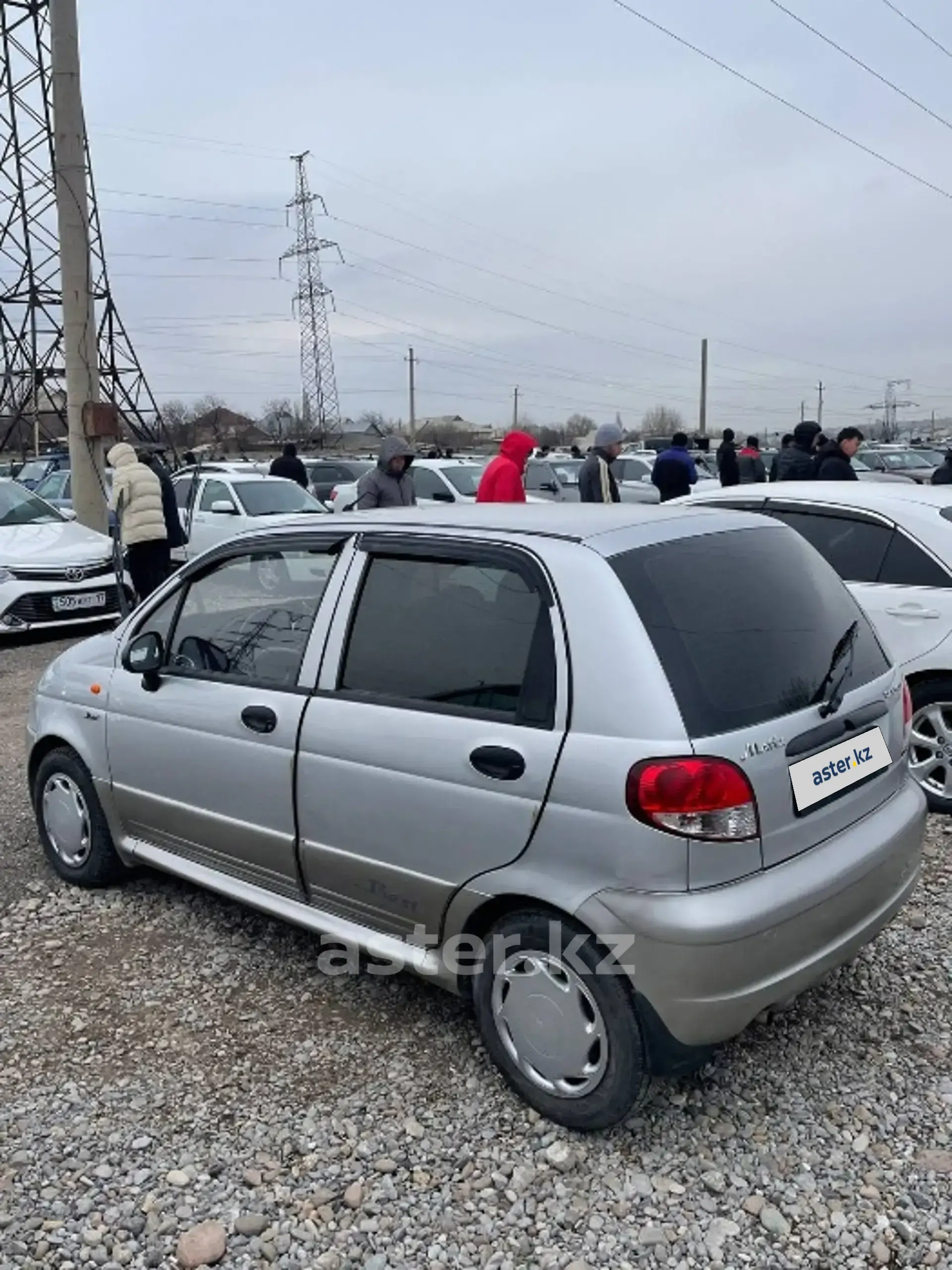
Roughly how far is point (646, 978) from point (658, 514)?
1352 mm

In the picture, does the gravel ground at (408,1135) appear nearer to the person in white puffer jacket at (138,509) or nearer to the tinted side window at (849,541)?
the tinted side window at (849,541)

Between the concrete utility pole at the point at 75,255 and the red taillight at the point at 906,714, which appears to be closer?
the red taillight at the point at 906,714

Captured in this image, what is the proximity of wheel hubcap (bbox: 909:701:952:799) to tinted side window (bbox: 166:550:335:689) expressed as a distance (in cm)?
306

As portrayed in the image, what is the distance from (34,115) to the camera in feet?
82.6

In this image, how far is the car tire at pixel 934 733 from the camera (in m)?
4.95

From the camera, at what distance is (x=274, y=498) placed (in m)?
12.9

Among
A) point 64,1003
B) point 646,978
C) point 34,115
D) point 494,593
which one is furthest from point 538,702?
point 34,115

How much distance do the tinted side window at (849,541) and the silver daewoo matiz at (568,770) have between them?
79.4 inches

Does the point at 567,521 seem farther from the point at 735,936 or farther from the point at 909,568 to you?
the point at 909,568

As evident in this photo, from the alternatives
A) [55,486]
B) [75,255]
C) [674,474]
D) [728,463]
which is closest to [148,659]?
[674,474]

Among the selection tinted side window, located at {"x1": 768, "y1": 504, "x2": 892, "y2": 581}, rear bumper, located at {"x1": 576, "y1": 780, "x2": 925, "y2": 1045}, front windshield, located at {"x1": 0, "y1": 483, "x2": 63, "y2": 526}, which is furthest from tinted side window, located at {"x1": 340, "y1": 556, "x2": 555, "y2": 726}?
front windshield, located at {"x1": 0, "y1": 483, "x2": 63, "y2": 526}

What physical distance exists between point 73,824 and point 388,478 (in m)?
4.47

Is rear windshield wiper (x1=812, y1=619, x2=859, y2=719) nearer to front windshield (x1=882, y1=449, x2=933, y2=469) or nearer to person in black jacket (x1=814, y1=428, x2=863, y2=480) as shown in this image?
person in black jacket (x1=814, y1=428, x2=863, y2=480)

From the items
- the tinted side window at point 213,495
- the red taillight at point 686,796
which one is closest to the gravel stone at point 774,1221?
the red taillight at point 686,796
